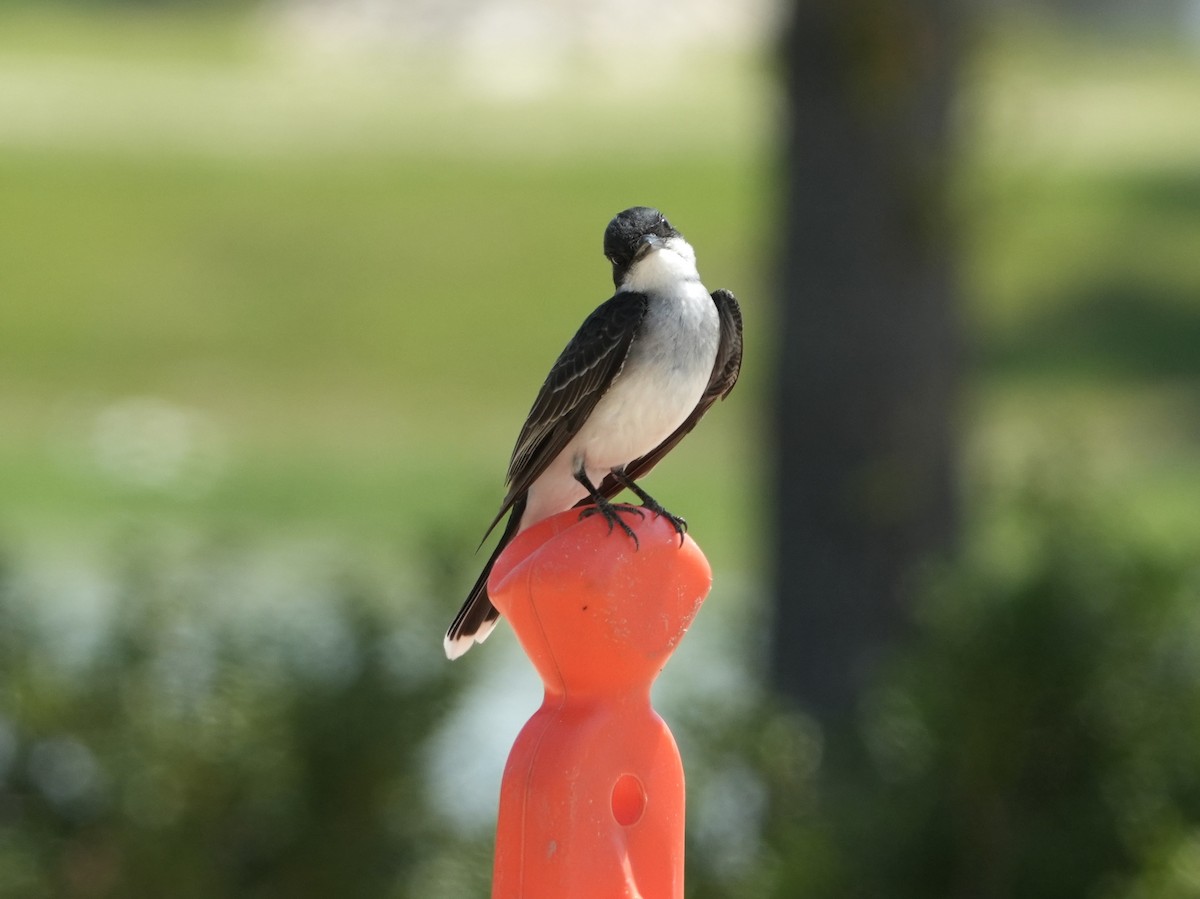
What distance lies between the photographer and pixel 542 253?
19.9 metres

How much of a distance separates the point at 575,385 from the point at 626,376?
0.10 m

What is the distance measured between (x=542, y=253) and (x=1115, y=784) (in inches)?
618

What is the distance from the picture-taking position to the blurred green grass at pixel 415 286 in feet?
49.8

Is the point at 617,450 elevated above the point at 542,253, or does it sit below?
below

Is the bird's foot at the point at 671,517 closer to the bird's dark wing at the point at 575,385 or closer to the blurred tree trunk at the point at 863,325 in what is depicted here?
the bird's dark wing at the point at 575,385

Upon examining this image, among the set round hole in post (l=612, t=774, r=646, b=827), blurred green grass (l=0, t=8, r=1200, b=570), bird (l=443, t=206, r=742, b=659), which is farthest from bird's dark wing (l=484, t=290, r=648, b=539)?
blurred green grass (l=0, t=8, r=1200, b=570)

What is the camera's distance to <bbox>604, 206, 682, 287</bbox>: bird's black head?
3102 mm

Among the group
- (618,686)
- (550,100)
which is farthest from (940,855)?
(550,100)

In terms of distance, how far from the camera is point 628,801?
110 inches

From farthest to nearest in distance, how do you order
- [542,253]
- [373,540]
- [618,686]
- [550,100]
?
[550,100] → [542,253] → [373,540] → [618,686]

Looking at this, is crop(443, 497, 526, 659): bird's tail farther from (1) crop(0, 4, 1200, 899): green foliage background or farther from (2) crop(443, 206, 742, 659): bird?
(1) crop(0, 4, 1200, 899): green foliage background

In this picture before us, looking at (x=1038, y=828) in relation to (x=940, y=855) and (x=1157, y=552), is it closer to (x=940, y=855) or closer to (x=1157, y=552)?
(x=940, y=855)

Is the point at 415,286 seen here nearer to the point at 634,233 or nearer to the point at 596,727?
the point at 634,233

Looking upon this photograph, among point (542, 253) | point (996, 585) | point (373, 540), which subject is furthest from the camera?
point (542, 253)
